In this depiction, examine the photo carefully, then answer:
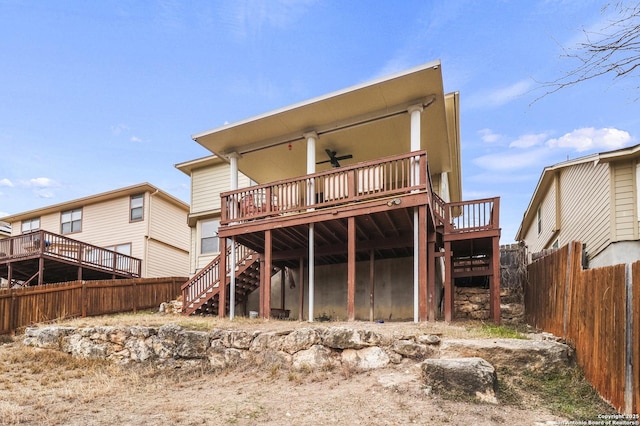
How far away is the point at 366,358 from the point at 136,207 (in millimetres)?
18120

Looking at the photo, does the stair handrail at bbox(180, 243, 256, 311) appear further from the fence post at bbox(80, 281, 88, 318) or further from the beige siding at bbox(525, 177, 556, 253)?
the beige siding at bbox(525, 177, 556, 253)

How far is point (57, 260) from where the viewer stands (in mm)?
19312

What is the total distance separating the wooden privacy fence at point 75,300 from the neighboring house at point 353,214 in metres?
3.61

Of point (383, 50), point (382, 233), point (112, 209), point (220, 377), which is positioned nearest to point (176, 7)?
point (383, 50)

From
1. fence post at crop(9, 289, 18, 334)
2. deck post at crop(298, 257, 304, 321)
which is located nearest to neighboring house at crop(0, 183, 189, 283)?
fence post at crop(9, 289, 18, 334)

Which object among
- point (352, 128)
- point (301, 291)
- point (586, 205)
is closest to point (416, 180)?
point (352, 128)

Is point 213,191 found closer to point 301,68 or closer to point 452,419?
point 301,68

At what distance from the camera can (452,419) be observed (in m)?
5.27

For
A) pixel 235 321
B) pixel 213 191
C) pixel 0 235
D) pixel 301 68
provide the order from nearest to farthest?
pixel 235 321, pixel 301 68, pixel 213 191, pixel 0 235

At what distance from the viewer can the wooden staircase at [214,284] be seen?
44.2ft

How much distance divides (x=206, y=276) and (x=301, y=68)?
9.19 metres

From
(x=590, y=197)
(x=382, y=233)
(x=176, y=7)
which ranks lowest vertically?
(x=382, y=233)

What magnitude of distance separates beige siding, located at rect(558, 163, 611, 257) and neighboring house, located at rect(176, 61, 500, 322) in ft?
10.1

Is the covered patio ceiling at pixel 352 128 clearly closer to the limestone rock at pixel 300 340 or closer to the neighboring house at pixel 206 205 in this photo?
the neighboring house at pixel 206 205
